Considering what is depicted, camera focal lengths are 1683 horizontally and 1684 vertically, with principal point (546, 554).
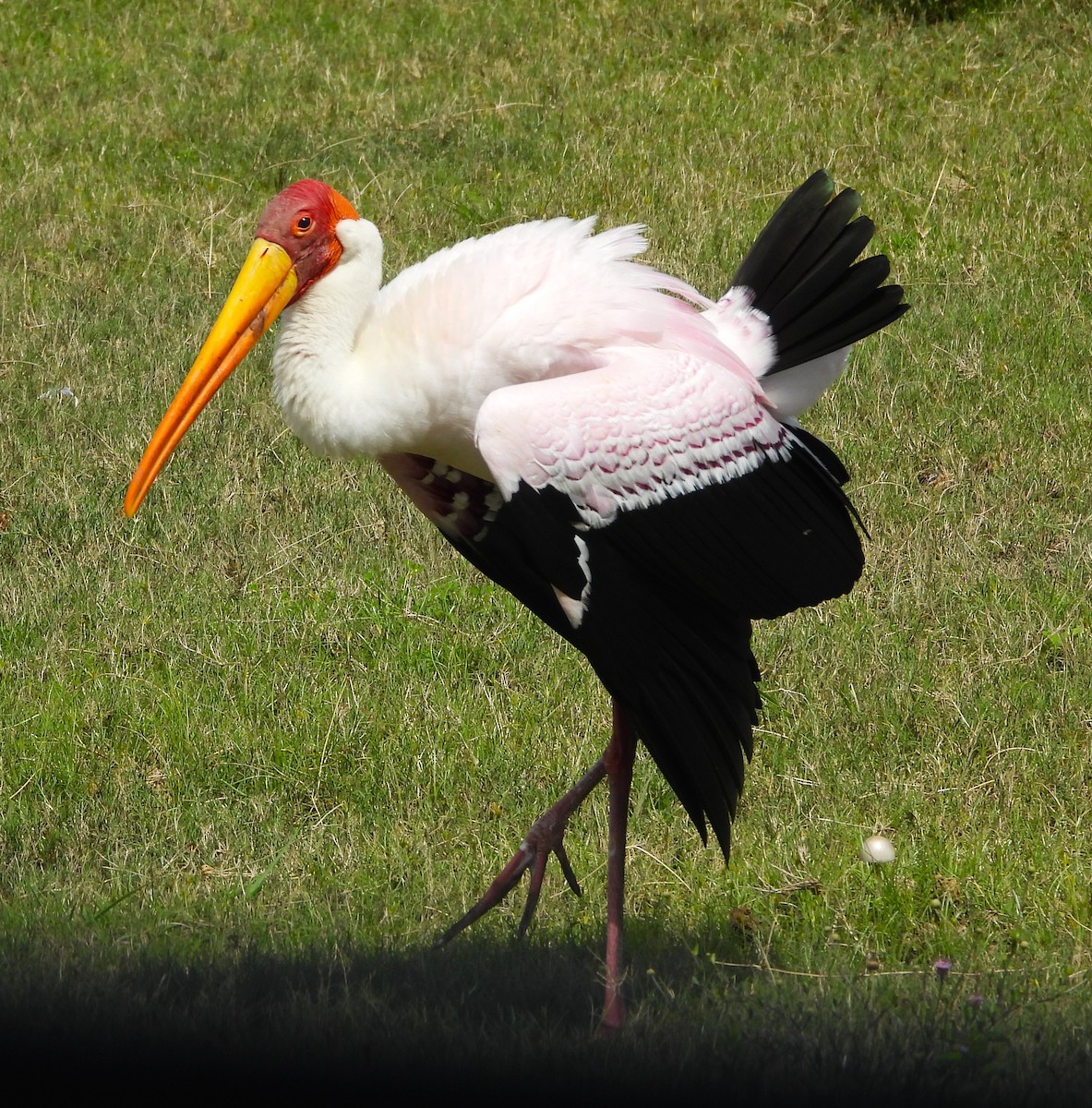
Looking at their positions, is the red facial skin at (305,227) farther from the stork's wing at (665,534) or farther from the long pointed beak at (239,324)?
the stork's wing at (665,534)

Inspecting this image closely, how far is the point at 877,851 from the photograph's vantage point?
12.3ft

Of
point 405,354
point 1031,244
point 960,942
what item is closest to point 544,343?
point 405,354

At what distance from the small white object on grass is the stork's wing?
1.74ft

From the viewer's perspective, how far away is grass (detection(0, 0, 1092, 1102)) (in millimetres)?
3141

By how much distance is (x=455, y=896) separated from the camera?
3754 mm

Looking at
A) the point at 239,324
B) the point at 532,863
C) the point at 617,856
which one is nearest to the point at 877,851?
the point at 617,856

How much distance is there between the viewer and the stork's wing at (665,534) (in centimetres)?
321

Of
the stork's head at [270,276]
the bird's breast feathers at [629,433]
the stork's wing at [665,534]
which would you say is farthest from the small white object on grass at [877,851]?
the stork's head at [270,276]

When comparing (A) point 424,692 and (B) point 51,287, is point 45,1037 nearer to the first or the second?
(A) point 424,692

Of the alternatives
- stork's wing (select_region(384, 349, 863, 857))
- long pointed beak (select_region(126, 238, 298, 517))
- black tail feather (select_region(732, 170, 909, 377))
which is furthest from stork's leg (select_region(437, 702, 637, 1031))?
long pointed beak (select_region(126, 238, 298, 517))

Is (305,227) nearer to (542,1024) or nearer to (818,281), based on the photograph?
(818,281)

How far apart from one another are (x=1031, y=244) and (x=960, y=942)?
14.6ft

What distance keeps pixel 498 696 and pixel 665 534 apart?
49.2 inches

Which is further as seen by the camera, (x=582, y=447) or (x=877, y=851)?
(x=877, y=851)
